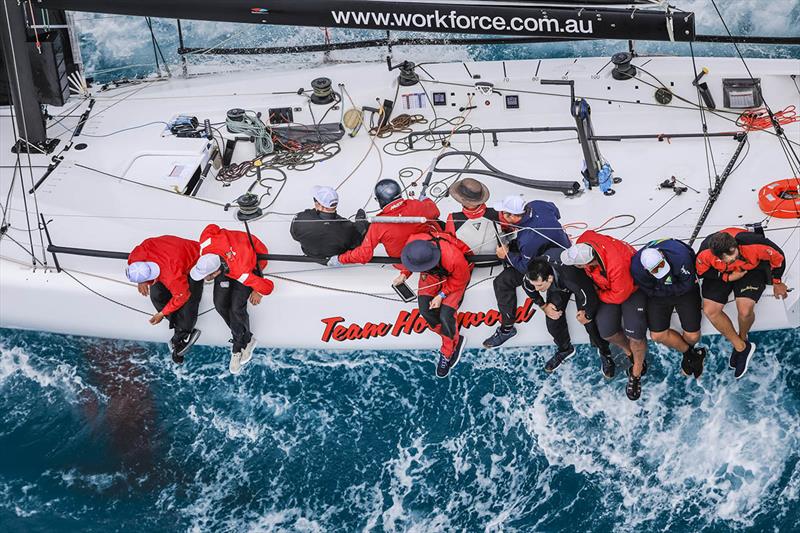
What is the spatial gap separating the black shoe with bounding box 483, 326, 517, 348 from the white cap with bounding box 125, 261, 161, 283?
2.16m

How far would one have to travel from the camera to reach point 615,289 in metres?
5.82

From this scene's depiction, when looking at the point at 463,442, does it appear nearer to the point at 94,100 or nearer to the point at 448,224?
the point at 448,224

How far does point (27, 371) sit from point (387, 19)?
389 centimetres

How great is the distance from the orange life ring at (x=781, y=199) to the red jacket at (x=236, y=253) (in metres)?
3.30

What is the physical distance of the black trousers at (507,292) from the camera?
6.13 m

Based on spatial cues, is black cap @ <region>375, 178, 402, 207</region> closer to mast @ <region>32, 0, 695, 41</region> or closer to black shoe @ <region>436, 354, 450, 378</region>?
mast @ <region>32, 0, 695, 41</region>

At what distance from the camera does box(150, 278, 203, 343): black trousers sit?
634cm

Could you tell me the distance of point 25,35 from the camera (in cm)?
696

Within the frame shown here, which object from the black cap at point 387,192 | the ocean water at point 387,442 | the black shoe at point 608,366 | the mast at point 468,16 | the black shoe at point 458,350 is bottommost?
the ocean water at point 387,442

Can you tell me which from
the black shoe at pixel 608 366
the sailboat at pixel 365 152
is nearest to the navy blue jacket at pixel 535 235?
the sailboat at pixel 365 152

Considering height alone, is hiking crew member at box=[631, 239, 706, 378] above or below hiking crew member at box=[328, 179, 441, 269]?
below

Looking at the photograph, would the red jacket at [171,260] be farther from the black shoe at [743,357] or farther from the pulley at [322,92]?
the black shoe at [743,357]

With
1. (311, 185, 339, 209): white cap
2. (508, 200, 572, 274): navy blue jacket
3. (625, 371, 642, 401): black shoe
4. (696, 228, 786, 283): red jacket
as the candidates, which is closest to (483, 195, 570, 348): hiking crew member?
(508, 200, 572, 274): navy blue jacket

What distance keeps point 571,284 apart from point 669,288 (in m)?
0.56
